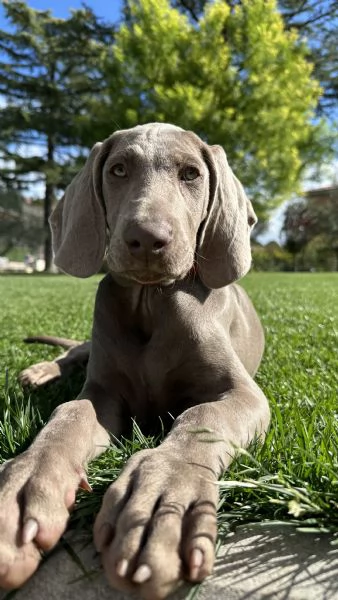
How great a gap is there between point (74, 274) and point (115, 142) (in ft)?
2.27

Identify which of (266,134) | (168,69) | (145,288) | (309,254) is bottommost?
(309,254)

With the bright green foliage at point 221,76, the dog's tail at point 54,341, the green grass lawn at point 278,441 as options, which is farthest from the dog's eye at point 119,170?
the bright green foliage at point 221,76

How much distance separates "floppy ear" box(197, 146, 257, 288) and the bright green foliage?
727 inches

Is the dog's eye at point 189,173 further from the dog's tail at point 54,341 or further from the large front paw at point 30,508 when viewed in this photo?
the dog's tail at point 54,341

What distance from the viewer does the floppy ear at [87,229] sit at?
260cm

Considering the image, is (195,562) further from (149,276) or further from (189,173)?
(189,173)

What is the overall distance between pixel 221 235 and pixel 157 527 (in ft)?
5.35

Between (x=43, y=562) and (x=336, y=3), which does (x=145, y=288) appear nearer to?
(x=43, y=562)

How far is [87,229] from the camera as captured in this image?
261cm

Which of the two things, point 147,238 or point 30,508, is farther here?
point 147,238

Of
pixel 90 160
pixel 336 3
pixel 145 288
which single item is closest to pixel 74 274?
pixel 145 288

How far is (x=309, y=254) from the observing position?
34344mm

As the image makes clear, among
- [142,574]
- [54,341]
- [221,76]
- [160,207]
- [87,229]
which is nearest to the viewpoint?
[142,574]

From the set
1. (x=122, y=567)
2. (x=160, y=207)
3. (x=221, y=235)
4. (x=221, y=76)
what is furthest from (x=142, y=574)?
(x=221, y=76)
